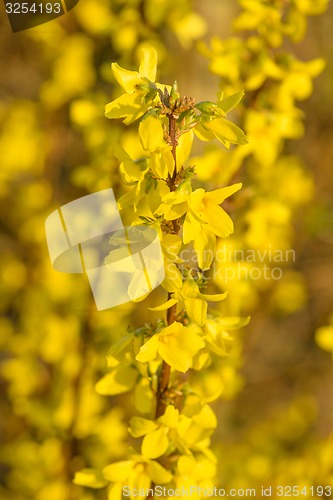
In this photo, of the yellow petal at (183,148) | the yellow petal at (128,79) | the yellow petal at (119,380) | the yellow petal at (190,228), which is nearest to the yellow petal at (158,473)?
the yellow petal at (119,380)

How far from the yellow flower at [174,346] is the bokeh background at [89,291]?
0.68 m

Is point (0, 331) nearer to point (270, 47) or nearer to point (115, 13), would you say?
point (115, 13)

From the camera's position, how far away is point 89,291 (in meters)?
2.20

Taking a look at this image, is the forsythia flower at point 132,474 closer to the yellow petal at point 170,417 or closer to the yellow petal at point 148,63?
the yellow petal at point 170,417

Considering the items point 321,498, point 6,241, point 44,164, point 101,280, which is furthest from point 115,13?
point 321,498

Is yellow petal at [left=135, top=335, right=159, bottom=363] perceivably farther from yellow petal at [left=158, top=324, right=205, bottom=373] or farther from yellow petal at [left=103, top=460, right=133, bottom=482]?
yellow petal at [left=103, top=460, right=133, bottom=482]

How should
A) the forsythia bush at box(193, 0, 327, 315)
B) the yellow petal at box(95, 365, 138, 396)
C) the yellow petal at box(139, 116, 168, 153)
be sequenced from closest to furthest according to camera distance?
the yellow petal at box(139, 116, 168, 153) < the yellow petal at box(95, 365, 138, 396) < the forsythia bush at box(193, 0, 327, 315)

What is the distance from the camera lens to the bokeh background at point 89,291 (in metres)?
1.94

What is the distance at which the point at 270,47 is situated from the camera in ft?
5.74

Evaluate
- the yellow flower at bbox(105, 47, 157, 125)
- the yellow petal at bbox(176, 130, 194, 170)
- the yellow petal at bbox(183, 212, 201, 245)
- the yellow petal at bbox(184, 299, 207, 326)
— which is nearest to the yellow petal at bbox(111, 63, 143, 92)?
the yellow flower at bbox(105, 47, 157, 125)

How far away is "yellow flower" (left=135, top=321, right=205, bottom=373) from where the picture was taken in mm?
963

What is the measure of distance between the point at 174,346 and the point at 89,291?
126 cm

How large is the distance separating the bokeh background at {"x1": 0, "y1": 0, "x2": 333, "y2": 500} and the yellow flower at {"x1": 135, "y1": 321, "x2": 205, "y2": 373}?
0.68 metres

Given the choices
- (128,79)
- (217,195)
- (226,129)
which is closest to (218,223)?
(217,195)
